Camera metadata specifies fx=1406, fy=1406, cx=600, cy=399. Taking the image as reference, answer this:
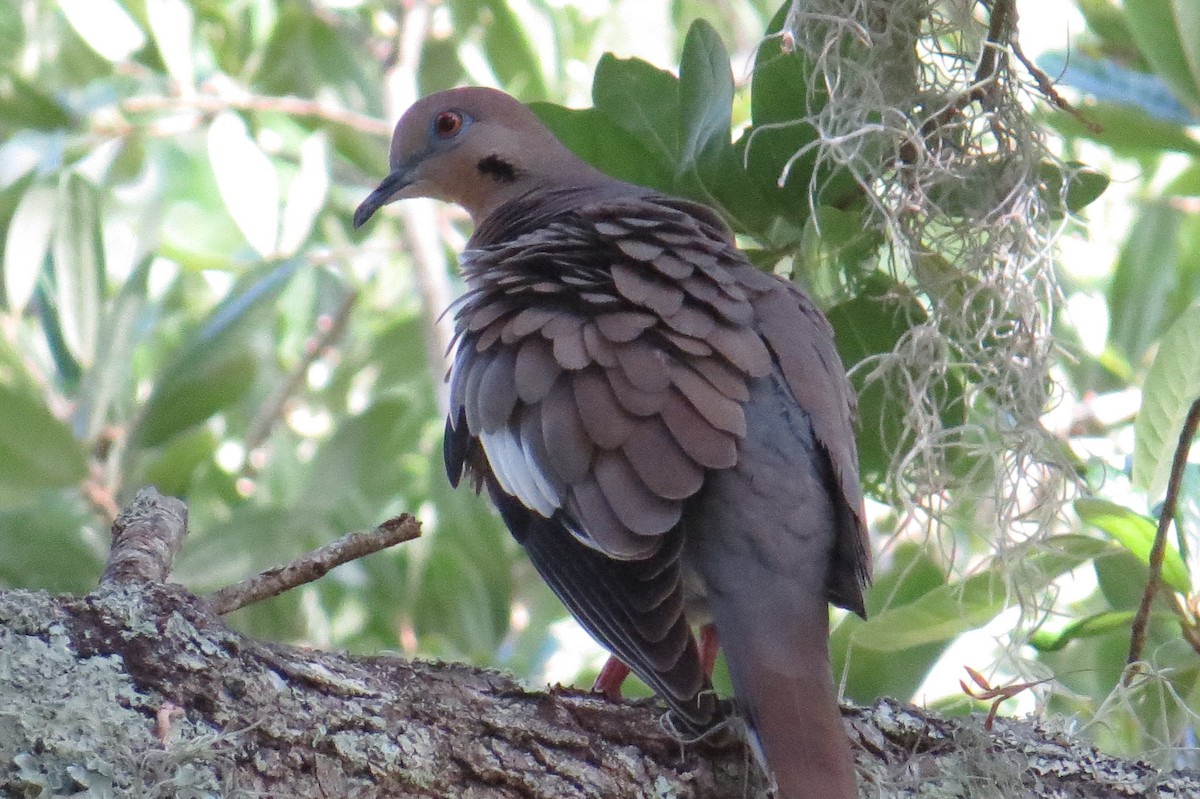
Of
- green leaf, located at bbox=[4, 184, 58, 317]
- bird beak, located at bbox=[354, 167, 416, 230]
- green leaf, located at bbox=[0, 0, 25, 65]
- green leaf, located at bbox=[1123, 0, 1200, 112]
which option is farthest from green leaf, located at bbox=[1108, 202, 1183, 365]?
green leaf, located at bbox=[0, 0, 25, 65]

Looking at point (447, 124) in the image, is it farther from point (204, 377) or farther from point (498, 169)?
point (204, 377)

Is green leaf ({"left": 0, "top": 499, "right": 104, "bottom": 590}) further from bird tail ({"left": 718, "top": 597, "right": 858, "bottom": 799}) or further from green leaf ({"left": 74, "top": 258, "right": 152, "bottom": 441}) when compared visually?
bird tail ({"left": 718, "top": 597, "right": 858, "bottom": 799})

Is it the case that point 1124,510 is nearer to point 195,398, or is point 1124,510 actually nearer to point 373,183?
point 195,398

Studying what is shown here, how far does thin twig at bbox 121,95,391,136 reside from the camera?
446 cm

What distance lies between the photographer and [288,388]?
4973 mm

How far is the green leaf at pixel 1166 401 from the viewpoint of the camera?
2.58 metres

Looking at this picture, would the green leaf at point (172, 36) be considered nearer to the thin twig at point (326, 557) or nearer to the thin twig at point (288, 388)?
the thin twig at point (288, 388)


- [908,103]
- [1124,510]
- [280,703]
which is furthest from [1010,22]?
[280,703]

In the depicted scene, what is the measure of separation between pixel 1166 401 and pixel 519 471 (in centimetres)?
124

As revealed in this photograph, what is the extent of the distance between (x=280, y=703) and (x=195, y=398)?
224cm

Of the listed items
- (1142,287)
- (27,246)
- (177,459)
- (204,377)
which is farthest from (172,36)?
(1142,287)

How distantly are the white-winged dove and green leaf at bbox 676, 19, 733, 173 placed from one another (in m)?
0.17

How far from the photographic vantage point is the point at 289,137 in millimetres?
5328

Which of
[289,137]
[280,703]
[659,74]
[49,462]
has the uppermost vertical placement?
[289,137]
